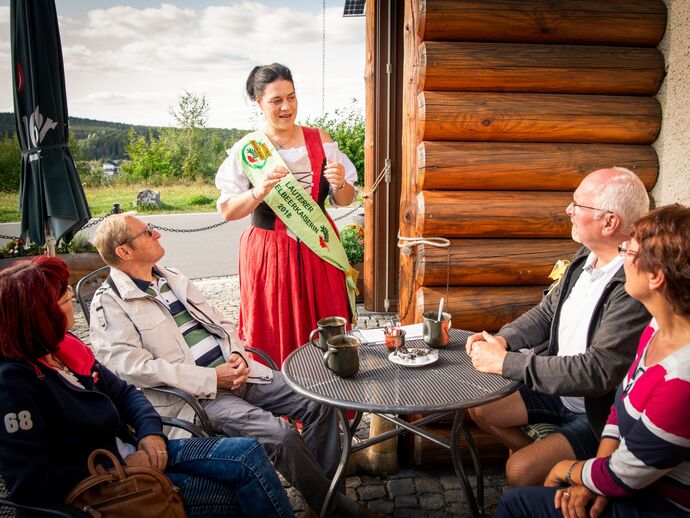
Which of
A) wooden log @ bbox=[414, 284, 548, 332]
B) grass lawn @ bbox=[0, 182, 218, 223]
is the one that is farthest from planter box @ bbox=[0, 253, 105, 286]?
grass lawn @ bbox=[0, 182, 218, 223]

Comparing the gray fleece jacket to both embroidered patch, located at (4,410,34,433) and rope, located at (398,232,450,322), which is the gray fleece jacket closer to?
rope, located at (398,232,450,322)

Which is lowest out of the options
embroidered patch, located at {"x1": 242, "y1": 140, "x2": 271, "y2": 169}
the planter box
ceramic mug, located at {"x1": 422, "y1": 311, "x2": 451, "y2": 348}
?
the planter box

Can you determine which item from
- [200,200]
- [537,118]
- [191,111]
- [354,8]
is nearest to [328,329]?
[537,118]

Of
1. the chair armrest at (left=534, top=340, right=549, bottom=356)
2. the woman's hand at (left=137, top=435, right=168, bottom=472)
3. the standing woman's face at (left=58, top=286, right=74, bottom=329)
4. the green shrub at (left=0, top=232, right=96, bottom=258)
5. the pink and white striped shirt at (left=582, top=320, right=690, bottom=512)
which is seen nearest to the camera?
the pink and white striped shirt at (left=582, top=320, right=690, bottom=512)

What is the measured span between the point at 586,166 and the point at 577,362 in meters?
1.62

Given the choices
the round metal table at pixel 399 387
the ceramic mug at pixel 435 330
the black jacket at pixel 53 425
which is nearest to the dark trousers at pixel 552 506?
the round metal table at pixel 399 387

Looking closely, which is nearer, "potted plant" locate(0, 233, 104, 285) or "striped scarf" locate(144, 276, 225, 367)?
"striped scarf" locate(144, 276, 225, 367)

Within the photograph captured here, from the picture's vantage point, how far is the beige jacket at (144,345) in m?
2.27

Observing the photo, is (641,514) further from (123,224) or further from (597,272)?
(123,224)

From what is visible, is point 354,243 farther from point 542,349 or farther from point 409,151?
point 542,349

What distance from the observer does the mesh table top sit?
1.90m

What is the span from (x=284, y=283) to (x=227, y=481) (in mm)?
1364

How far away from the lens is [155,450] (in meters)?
1.98

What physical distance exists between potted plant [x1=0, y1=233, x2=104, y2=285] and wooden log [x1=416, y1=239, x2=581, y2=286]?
16.9 ft
